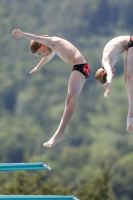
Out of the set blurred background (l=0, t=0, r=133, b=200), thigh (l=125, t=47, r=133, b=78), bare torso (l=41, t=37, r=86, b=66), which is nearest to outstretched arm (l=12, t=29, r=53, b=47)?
bare torso (l=41, t=37, r=86, b=66)

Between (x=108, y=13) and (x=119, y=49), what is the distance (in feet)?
345

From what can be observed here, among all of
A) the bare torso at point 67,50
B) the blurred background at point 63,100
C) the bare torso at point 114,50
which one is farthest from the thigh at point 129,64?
the blurred background at point 63,100

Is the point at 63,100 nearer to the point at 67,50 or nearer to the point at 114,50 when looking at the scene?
the point at 67,50

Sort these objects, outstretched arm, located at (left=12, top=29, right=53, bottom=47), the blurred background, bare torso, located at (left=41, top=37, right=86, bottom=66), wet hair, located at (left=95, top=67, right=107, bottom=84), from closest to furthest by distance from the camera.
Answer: outstretched arm, located at (left=12, top=29, right=53, bottom=47), wet hair, located at (left=95, top=67, right=107, bottom=84), bare torso, located at (left=41, top=37, right=86, bottom=66), the blurred background

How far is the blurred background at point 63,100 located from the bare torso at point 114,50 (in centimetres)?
5319

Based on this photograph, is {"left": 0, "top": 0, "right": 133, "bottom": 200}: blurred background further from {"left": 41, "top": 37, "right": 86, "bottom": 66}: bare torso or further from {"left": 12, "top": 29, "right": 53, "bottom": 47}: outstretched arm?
{"left": 12, "top": 29, "right": 53, "bottom": 47}: outstretched arm

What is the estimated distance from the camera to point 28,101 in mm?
106688

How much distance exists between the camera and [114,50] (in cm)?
1409

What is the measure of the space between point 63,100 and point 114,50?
84.3 metres

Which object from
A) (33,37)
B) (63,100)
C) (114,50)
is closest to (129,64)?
(114,50)

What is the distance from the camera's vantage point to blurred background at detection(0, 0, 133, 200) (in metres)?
81.5

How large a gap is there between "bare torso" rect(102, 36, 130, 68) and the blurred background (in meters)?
53.2

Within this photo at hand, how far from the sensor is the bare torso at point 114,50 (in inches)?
552

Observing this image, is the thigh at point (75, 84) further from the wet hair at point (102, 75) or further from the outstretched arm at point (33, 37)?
the outstretched arm at point (33, 37)
